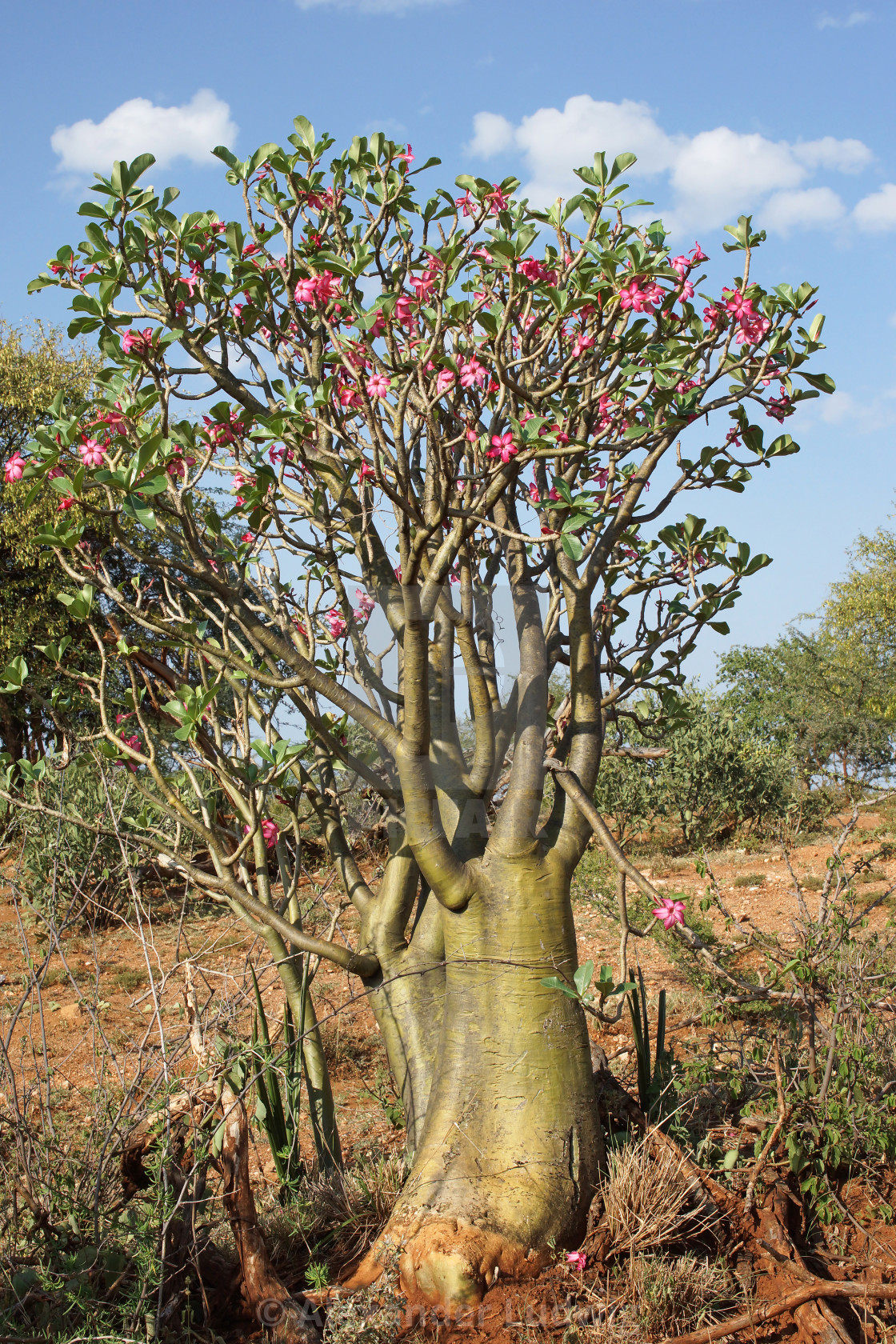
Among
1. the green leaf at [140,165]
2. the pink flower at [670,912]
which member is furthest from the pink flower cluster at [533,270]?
the pink flower at [670,912]

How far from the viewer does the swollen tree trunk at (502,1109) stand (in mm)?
2336

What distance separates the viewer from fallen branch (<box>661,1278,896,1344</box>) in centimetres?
218

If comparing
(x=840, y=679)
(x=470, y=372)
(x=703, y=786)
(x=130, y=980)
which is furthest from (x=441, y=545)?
(x=840, y=679)

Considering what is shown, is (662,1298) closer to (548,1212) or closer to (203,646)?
(548,1212)

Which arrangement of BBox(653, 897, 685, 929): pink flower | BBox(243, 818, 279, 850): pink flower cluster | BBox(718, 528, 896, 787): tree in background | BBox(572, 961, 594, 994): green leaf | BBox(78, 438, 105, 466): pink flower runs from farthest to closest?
BBox(718, 528, 896, 787): tree in background < BBox(243, 818, 279, 850): pink flower cluster < BBox(78, 438, 105, 466): pink flower < BBox(653, 897, 685, 929): pink flower < BBox(572, 961, 594, 994): green leaf

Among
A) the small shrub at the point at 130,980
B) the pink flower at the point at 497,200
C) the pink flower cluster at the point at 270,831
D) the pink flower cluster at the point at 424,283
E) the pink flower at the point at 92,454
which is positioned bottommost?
the small shrub at the point at 130,980

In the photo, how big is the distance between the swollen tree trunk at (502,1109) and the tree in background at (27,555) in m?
8.97

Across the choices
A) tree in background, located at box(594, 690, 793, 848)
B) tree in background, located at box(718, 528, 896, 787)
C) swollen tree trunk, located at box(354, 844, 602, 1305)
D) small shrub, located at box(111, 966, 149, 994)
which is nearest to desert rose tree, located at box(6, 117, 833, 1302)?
swollen tree trunk, located at box(354, 844, 602, 1305)

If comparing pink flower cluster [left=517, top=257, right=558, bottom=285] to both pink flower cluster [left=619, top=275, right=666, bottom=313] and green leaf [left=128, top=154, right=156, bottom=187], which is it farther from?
green leaf [left=128, top=154, right=156, bottom=187]

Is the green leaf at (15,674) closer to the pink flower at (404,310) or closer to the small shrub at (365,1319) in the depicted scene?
the pink flower at (404,310)

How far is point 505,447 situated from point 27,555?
10.4 m

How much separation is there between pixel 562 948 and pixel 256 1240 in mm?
1067

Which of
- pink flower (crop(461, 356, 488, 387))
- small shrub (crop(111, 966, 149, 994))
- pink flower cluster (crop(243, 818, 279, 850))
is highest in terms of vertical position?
pink flower (crop(461, 356, 488, 387))

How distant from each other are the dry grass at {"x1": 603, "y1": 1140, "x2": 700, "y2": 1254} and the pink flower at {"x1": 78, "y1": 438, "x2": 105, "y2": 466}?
2.36m
